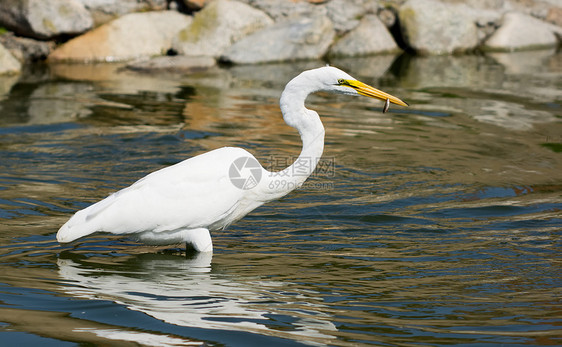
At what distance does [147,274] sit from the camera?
5914 mm

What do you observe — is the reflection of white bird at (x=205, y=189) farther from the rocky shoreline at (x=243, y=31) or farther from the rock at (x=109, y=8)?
the rock at (x=109, y=8)

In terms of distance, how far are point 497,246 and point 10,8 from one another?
44.1 ft

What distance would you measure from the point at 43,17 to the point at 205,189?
11.8 meters

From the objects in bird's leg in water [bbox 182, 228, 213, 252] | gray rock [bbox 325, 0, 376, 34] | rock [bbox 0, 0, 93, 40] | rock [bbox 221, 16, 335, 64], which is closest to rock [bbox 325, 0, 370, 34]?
gray rock [bbox 325, 0, 376, 34]

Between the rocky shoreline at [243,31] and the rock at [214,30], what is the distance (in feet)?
0.08

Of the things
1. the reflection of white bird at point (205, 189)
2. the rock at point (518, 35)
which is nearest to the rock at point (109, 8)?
the rock at point (518, 35)

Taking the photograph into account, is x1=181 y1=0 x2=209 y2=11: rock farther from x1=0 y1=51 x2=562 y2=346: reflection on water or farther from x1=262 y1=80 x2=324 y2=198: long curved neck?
x1=262 y1=80 x2=324 y2=198: long curved neck

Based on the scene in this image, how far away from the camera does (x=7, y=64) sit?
609 inches

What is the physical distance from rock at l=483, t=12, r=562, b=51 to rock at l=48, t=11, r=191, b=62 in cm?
811

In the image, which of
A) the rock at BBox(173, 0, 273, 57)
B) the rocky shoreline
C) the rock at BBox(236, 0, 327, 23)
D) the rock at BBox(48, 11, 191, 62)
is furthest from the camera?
the rock at BBox(236, 0, 327, 23)

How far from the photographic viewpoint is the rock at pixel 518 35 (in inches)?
733

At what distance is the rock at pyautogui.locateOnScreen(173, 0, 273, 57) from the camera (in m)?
16.9

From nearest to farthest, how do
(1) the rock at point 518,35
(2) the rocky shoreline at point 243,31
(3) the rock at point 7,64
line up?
(3) the rock at point 7,64
(2) the rocky shoreline at point 243,31
(1) the rock at point 518,35

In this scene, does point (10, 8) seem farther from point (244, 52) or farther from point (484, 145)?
point (484, 145)
